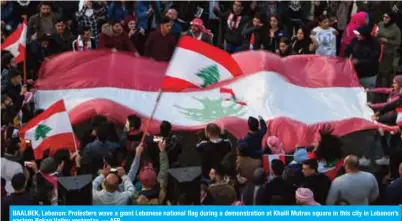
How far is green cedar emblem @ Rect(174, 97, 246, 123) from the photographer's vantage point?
16.4 m

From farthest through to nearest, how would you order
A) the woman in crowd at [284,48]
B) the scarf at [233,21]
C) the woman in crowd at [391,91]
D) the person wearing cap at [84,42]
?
the scarf at [233,21] → the person wearing cap at [84,42] → the woman in crowd at [284,48] → the woman in crowd at [391,91]

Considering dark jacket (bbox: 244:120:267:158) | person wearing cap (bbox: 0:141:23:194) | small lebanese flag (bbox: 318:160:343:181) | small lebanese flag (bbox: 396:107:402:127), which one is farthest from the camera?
small lebanese flag (bbox: 396:107:402:127)

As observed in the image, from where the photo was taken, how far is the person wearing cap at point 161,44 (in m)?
18.9

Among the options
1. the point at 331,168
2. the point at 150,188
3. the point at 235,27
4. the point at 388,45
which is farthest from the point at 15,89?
the point at 388,45

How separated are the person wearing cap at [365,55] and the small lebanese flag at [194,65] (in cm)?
254

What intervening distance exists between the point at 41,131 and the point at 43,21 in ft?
17.5

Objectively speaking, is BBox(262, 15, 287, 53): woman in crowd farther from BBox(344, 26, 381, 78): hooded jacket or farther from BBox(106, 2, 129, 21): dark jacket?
BBox(106, 2, 129, 21): dark jacket

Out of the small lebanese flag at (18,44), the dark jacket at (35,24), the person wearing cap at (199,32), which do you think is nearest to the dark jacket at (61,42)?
the dark jacket at (35,24)

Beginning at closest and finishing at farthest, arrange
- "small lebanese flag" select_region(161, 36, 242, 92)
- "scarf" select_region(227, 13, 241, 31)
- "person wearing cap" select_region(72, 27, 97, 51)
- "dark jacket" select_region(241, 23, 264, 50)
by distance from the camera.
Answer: "small lebanese flag" select_region(161, 36, 242, 92), "person wearing cap" select_region(72, 27, 97, 51), "dark jacket" select_region(241, 23, 264, 50), "scarf" select_region(227, 13, 241, 31)

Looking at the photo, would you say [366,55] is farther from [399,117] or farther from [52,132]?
[52,132]

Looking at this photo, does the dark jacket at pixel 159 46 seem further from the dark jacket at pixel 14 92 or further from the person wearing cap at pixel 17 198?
the person wearing cap at pixel 17 198

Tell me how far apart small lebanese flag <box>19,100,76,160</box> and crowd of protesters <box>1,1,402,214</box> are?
0.86ft

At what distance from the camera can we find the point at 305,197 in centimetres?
1209

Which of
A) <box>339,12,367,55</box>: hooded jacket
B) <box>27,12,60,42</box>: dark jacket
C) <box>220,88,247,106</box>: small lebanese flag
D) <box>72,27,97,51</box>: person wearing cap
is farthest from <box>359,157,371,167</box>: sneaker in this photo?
<box>27,12,60,42</box>: dark jacket
